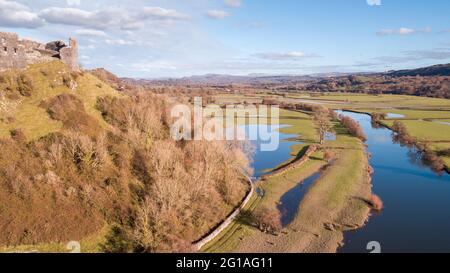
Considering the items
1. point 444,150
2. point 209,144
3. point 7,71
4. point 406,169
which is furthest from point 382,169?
point 7,71

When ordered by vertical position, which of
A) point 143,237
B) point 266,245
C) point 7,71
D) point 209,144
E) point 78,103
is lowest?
point 266,245

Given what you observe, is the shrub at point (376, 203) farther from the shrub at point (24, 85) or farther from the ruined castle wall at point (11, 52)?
the ruined castle wall at point (11, 52)

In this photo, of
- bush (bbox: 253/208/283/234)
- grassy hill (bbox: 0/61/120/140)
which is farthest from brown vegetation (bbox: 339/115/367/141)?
grassy hill (bbox: 0/61/120/140)

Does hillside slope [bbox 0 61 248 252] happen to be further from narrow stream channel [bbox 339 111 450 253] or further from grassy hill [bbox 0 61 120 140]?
narrow stream channel [bbox 339 111 450 253]

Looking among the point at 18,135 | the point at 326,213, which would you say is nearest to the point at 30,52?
the point at 18,135

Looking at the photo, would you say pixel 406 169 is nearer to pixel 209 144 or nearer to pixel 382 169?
pixel 382 169

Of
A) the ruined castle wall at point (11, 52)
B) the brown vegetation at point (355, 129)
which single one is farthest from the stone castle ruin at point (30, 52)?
the brown vegetation at point (355, 129)

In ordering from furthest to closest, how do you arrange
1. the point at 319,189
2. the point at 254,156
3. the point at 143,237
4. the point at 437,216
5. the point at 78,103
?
the point at 254,156, the point at 319,189, the point at 78,103, the point at 437,216, the point at 143,237
